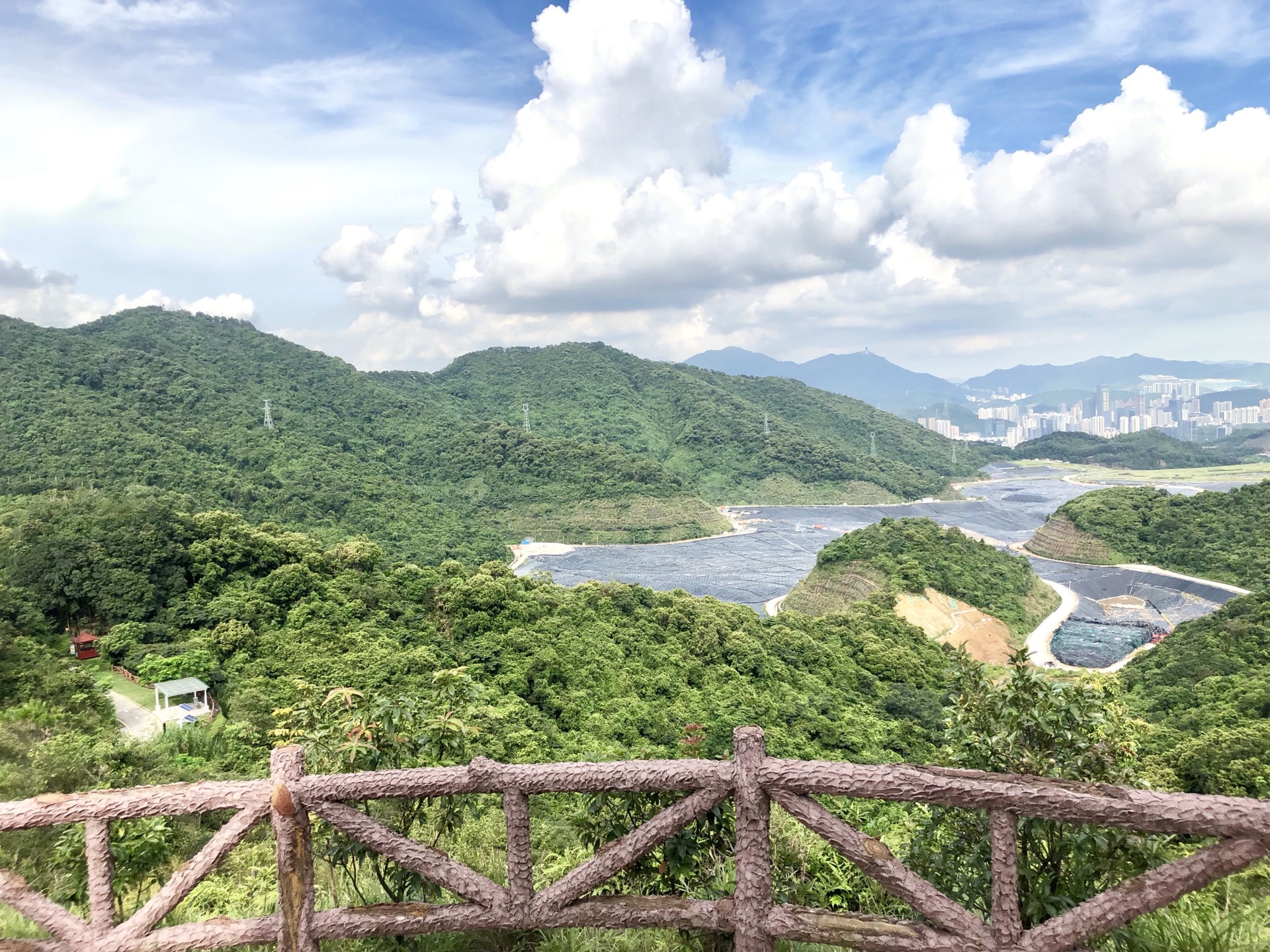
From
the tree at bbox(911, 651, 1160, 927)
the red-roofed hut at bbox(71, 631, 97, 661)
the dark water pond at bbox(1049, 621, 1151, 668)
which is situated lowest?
the dark water pond at bbox(1049, 621, 1151, 668)

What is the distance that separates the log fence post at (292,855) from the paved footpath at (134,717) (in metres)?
10.3

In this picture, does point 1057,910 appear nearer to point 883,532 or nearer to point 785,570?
point 883,532

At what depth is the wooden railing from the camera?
201 cm

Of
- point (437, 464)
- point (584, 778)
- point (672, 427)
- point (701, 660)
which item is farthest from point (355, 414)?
point (584, 778)

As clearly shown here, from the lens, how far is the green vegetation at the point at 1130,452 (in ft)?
343

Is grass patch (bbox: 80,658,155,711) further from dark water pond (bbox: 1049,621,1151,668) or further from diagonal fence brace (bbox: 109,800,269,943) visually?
dark water pond (bbox: 1049,621,1151,668)

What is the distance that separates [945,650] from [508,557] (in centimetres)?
3260

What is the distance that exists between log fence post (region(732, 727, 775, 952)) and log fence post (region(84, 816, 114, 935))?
2063 millimetres

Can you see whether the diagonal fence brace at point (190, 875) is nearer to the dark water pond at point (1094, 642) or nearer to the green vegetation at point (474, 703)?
the green vegetation at point (474, 703)

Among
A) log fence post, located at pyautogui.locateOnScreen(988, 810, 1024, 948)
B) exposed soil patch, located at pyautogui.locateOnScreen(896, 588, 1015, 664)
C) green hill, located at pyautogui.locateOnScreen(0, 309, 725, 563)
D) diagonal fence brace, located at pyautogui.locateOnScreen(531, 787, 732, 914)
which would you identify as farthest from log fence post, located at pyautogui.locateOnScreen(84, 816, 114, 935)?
green hill, located at pyautogui.locateOnScreen(0, 309, 725, 563)

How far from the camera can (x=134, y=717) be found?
11.6 metres

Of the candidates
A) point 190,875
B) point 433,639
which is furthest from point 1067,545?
point 190,875

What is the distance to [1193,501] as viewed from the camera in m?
43.3

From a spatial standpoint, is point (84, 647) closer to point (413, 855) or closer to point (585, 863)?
point (413, 855)
